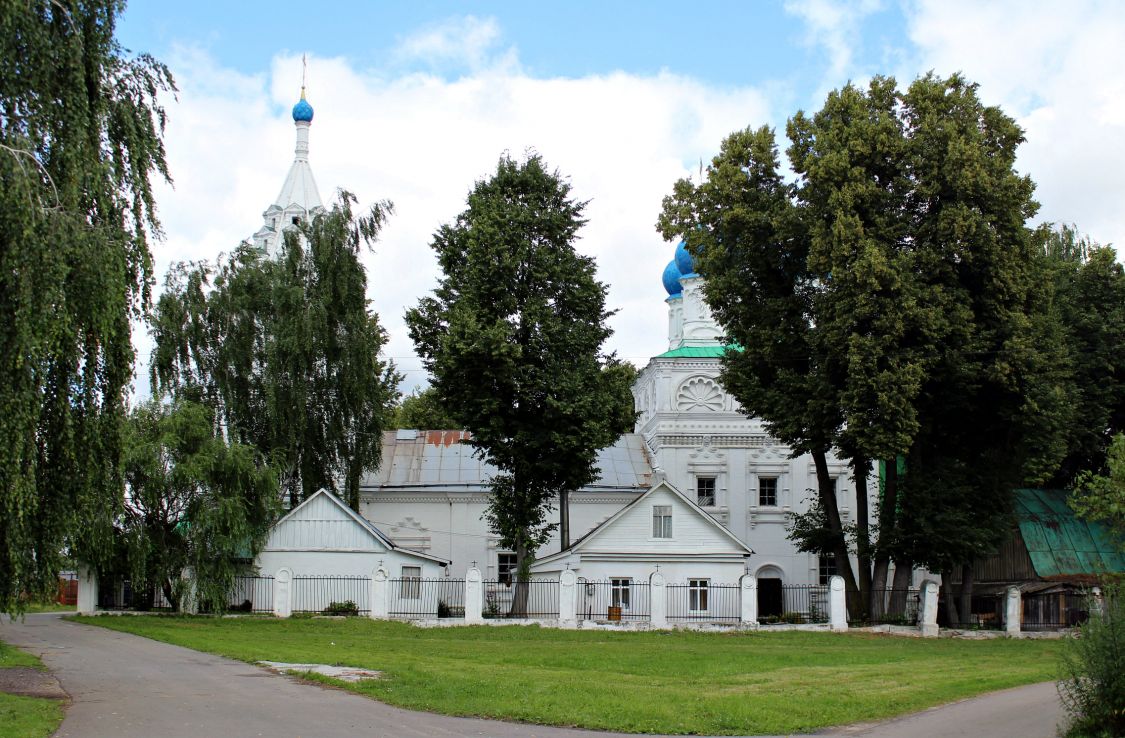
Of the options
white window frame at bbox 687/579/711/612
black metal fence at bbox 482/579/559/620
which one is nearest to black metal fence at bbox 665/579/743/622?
white window frame at bbox 687/579/711/612

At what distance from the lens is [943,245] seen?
28906mm

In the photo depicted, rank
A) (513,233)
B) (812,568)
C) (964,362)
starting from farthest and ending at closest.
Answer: (812,568)
(513,233)
(964,362)

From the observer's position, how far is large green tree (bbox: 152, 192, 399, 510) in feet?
119

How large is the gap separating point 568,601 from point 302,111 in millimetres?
29545

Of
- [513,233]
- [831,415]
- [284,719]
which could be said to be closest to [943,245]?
[831,415]

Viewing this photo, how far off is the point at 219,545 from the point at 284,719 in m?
18.3

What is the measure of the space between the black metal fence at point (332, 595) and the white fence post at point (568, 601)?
5.99 metres

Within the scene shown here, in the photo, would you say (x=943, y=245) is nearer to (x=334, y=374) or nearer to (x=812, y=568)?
(x=812, y=568)

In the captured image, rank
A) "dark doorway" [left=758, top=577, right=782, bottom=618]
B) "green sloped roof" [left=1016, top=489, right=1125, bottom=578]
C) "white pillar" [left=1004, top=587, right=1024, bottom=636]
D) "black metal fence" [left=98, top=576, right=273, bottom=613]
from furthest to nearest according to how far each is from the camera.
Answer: "dark doorway" [left=758, top=577, right=782, bottom=618]
"green sloped roof" [left=1016, top=489, right=1125, bottom=578]
"black metal fence" [left=98, top=576, right=273, bottom=613]
"white pillar" [left=1004, top=587, right=1024, bottom=636]

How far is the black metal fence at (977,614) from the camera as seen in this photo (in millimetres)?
32469

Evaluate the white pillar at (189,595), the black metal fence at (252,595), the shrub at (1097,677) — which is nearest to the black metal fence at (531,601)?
the black metal fence at (252,595)

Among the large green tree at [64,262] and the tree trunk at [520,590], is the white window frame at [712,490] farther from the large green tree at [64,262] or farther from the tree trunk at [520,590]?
the large green tree at [64,262]

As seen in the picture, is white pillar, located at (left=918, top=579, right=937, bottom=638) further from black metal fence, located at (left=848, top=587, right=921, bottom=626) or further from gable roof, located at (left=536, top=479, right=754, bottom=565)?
gable roof, located at (left=536, top=479, right=754, bottom=565)

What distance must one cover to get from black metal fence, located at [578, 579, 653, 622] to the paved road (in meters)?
15.3
